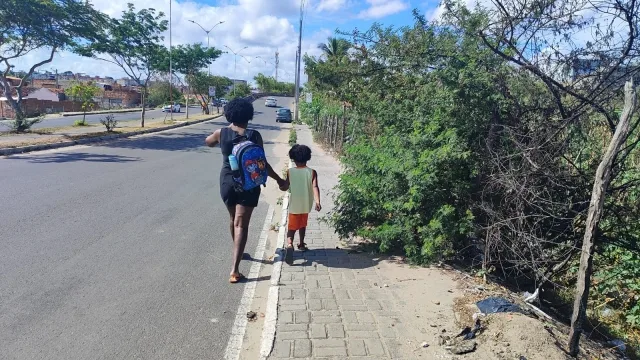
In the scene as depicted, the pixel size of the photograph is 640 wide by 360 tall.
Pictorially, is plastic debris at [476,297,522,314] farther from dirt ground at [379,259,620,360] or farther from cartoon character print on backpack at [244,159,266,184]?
cartoon character print on backpack at [244,159,266,184]

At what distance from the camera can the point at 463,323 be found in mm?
3703

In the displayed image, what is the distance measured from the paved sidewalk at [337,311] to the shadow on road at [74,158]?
10225 millimetres

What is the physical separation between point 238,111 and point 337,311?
2.16m

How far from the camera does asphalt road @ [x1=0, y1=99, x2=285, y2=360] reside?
3.57 m

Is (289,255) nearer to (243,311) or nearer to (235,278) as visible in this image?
(235,278)

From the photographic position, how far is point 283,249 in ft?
18.6

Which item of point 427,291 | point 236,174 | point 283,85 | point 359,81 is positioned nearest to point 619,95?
point 427,291

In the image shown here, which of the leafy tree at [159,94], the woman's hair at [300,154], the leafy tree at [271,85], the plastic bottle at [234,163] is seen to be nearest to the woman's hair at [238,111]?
the plastic bottle at [234,163]

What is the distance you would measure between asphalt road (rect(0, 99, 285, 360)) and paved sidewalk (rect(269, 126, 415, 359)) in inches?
21.8

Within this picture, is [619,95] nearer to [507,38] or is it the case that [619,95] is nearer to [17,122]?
[507,38]

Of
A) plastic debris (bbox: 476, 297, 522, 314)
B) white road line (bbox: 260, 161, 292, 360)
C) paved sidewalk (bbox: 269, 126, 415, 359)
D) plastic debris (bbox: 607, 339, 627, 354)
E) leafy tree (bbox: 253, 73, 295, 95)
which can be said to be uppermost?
leafy tree (bbox: 253, 73, 295, 95)

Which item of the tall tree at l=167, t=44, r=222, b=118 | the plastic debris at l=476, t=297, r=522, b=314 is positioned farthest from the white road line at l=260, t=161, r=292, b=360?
the tall tree at l=167, t=44, r=222, b=118

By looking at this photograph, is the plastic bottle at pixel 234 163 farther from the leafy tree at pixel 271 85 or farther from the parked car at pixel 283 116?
the leafy tree at pixel 271 85

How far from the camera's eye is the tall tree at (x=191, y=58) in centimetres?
3756
